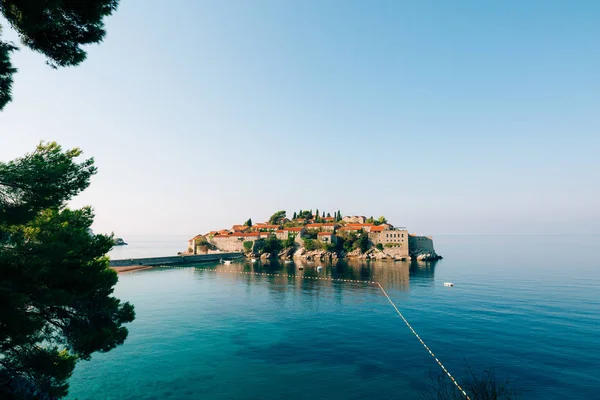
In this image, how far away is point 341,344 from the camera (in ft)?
90.6

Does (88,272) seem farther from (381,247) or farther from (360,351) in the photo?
(381,247)

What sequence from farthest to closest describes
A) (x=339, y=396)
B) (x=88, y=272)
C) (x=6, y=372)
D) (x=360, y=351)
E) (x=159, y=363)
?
(x=360, y=351) < (x=159, y=363) < (x=339, y=396) < (x=88, y=272) < (x=6, y=372)

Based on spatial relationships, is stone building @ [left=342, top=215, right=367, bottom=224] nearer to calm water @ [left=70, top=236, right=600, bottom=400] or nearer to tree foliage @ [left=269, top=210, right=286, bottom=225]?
tree foliage @ [left=269, top=210, right=286, bottom=225]

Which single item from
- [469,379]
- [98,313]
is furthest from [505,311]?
[98,313]

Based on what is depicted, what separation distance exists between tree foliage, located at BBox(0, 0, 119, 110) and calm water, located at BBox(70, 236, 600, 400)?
19.6m

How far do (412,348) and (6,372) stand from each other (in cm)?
2728

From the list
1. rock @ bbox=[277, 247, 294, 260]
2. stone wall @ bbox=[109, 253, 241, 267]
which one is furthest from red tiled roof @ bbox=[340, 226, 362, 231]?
stone wall @ bbox=[109, 253, 241, 267]

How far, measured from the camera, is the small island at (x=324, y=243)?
114 m

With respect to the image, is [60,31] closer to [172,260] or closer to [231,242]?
[172,260]

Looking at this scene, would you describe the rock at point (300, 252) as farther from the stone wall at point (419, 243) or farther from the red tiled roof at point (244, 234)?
the stone wall at point (419, 243)

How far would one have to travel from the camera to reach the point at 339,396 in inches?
731

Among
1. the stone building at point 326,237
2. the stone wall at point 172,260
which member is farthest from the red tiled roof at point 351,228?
the stone wall at point 172,260

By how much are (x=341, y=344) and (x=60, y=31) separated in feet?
94.9

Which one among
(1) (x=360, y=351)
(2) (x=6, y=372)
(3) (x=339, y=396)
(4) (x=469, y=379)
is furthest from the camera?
(1) (x=360, y=351)
